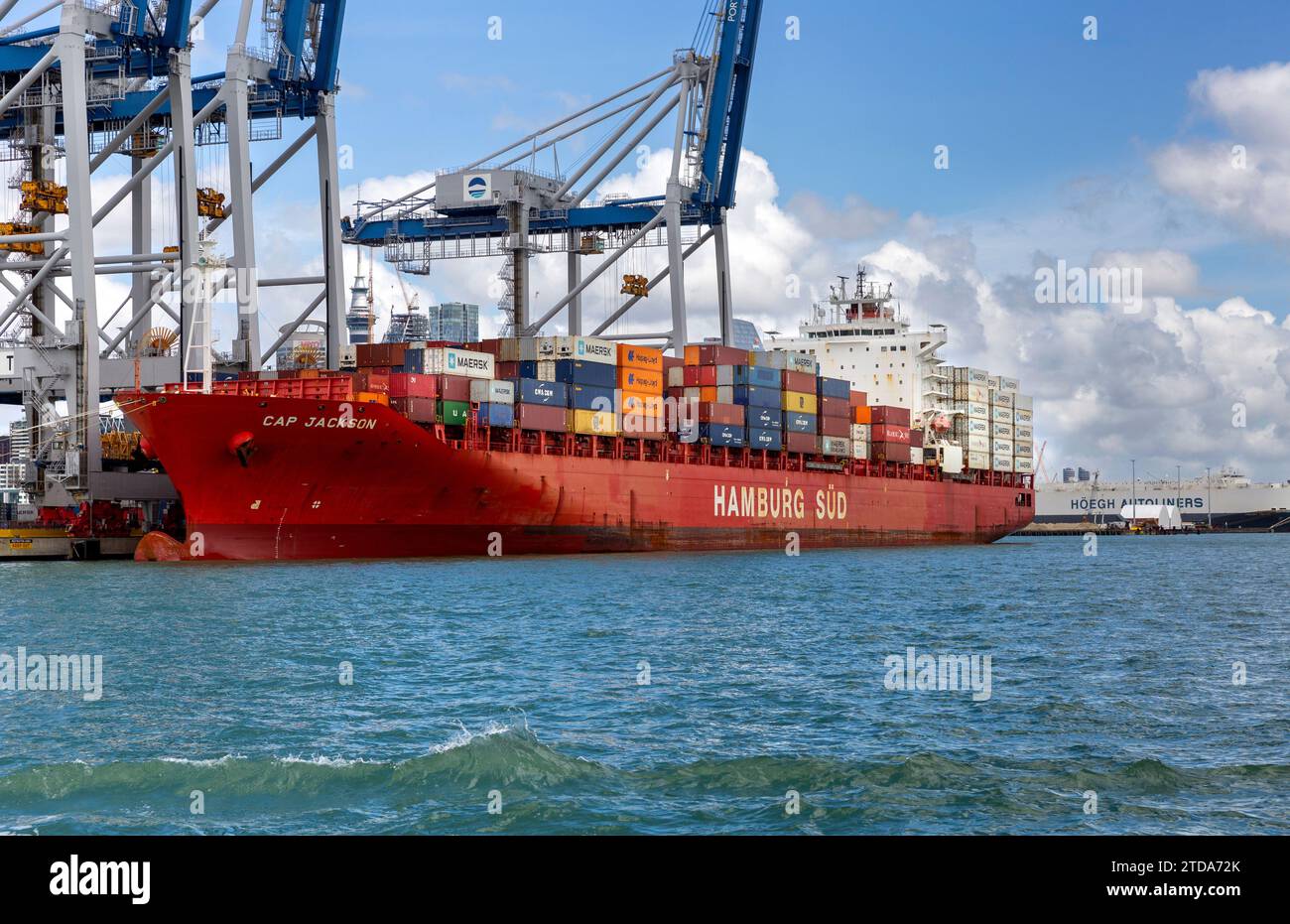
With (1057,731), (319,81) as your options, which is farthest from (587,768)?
(319,81)

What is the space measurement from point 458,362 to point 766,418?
567 inches

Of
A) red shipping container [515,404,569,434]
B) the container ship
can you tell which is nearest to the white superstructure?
the container ship

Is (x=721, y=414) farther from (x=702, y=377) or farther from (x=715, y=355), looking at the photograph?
(x=715, y=355)

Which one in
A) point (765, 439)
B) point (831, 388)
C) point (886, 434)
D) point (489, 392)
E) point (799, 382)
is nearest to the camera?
point (489, 392)

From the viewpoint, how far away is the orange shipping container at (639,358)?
4762cm

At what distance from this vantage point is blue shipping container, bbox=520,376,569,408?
42906 mm

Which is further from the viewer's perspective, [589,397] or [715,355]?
[715,355]

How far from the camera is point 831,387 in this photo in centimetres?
5653

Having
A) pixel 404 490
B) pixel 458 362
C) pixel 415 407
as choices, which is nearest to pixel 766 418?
pixel 458 362

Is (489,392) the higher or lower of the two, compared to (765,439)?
higher

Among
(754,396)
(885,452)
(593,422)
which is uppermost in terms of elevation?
(754,396)
